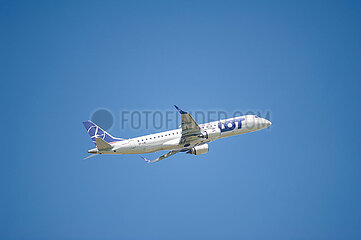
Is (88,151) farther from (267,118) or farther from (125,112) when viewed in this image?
(267,118)

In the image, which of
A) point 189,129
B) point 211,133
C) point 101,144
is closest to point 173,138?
point 189,129

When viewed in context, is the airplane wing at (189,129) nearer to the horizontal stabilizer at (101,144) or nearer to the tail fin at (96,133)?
the tail fin at (96,133)

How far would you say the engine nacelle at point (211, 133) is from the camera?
55.8 metres

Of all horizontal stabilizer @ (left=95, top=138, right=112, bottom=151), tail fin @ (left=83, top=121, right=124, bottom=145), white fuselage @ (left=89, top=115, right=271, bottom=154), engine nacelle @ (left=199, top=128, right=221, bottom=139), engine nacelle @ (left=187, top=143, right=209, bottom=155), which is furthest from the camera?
engine nacelle @ (left=187, top=143, right=209, bottom=155)

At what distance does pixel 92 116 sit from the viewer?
6262 cm

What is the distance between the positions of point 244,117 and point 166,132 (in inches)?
488

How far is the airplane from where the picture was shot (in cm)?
5374

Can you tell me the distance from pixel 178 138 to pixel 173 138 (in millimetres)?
701

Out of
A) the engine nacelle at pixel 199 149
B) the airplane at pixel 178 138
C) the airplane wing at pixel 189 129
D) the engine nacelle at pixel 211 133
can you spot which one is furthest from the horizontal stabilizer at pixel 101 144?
the engine nacelle at pixel 211 133

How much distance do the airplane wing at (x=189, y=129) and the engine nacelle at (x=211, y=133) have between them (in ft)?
2.61

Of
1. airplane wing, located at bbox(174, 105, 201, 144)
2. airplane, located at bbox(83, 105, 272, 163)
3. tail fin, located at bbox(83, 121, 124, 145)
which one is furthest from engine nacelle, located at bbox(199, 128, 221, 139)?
tail fin, located at bbox(83, 121, 124, 145)

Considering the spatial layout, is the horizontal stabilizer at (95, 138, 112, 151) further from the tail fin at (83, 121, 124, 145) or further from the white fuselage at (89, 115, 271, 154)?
the tail fin at (83, 121, 124, 145)

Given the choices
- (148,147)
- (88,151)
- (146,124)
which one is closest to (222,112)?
(146,124)

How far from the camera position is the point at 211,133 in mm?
56219
